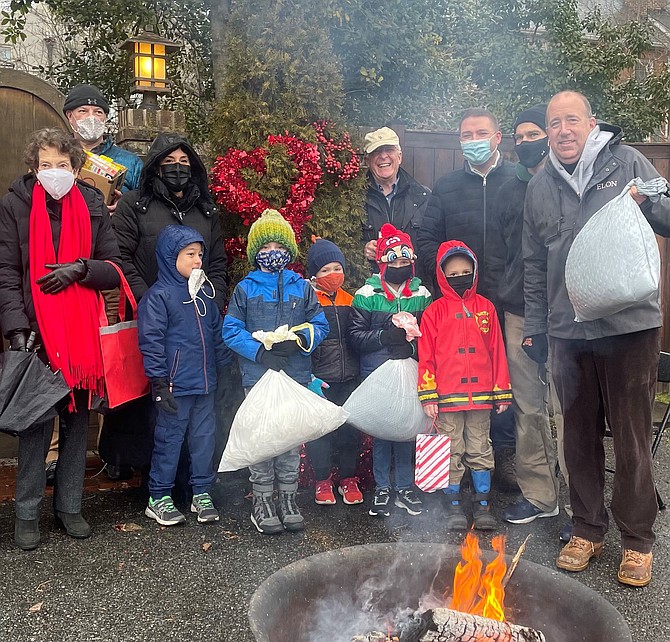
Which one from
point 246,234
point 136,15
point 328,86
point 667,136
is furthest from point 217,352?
point 667,136

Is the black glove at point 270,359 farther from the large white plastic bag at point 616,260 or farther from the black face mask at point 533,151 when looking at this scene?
the black face mask at point 533,151

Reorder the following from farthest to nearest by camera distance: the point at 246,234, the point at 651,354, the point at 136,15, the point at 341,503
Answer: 1. the point at 136,15
2. the point at 246,234
3. the point at 341,503
4. the point at 651,354

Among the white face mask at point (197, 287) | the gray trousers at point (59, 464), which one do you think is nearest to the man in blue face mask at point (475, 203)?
the white face mask at point (197, 287)

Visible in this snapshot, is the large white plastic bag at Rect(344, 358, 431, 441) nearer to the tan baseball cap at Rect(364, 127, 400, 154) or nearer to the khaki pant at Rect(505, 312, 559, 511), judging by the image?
the khaki pant at Rect(505, 312, 559, 511)

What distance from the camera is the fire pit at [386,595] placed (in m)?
2.38

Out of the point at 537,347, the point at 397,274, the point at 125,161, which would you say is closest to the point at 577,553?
the point at 537,347

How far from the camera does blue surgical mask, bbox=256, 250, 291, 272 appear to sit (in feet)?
14.2

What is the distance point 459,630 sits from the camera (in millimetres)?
2270

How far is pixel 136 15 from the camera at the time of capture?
375 inches

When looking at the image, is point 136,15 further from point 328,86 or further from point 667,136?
point 667,136

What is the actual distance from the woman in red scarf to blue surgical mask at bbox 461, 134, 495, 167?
2291mm

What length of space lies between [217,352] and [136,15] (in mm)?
6777

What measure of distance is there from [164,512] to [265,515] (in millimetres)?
597

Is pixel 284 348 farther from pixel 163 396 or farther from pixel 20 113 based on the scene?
pixel 20 113
